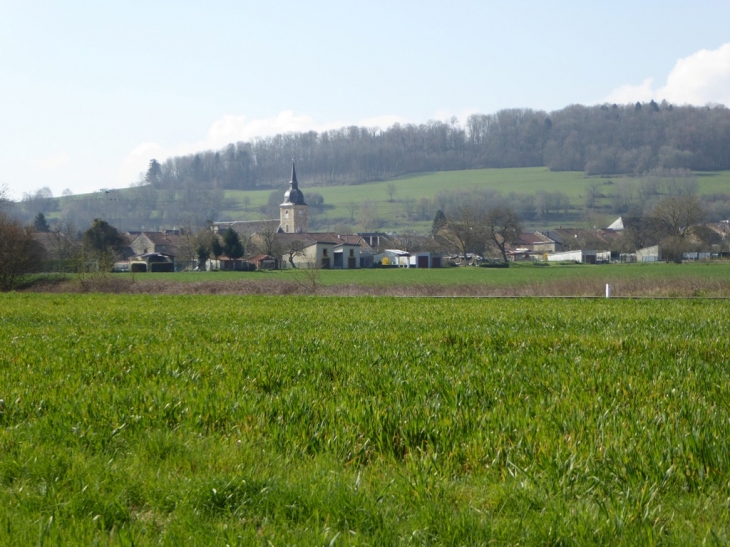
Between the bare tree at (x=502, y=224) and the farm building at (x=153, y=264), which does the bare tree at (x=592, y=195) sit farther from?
the farm building at (x=153, y=264)

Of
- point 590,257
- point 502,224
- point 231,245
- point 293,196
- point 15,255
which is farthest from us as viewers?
point 293,196

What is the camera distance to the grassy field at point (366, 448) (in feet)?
14.1

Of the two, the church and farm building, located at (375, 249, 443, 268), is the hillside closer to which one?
the church

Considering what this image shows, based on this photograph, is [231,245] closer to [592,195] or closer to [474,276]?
[474,276]

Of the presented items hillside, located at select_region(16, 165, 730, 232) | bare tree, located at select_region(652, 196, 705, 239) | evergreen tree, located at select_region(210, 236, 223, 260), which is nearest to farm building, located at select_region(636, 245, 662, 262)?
bare tree, located at select_region(652, 196, 705, 239)

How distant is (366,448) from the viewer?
5934mm

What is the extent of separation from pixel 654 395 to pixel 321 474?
4.01 meters

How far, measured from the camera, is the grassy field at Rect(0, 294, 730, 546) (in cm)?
431

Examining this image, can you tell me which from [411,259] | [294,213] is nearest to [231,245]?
[411,259]

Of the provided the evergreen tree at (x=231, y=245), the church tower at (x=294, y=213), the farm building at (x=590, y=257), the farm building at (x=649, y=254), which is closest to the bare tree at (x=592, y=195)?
the farm building at (x=590, y=257)

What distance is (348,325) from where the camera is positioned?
17297 millimetres

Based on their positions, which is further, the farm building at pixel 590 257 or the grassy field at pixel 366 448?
the farm building at pixel 590 257

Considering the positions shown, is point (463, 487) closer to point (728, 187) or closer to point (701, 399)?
point (701, 399)

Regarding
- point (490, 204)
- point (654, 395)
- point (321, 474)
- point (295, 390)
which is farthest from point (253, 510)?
point (490, 204)
